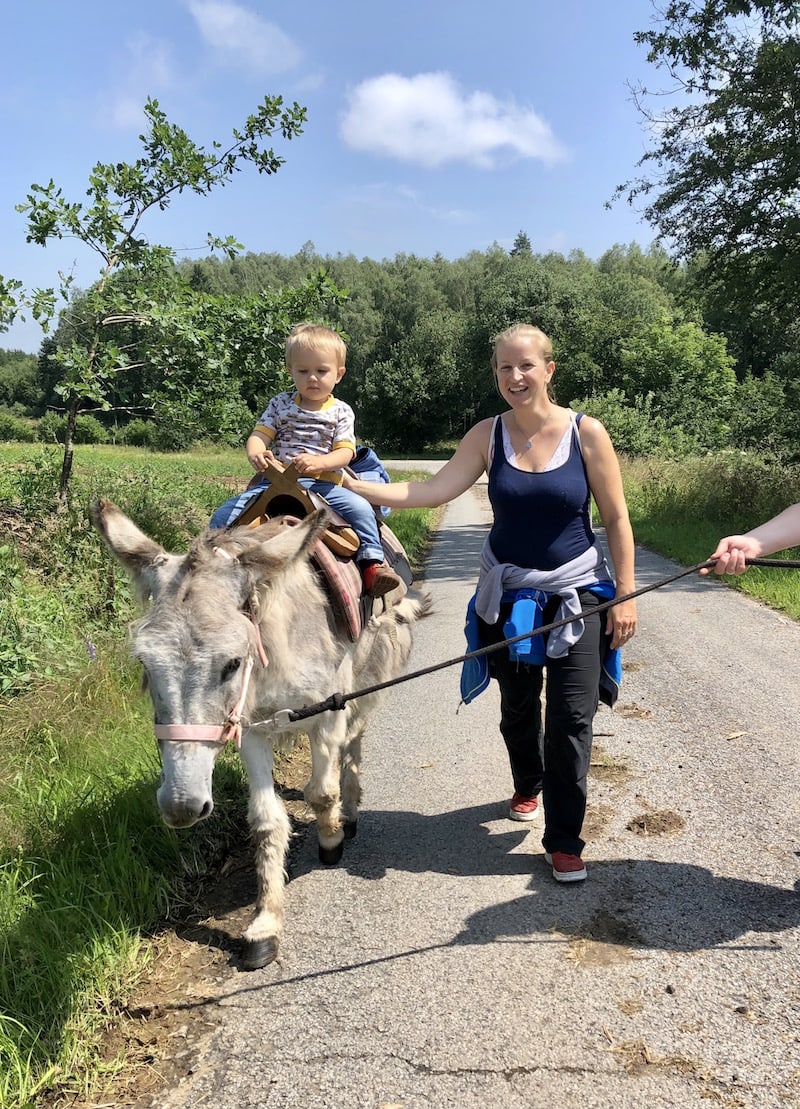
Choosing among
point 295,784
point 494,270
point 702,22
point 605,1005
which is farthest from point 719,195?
point 494,270

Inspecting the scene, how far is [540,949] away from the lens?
8.96 feet

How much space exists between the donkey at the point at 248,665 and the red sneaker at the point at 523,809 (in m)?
0.89

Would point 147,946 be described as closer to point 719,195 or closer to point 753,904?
point 753,904

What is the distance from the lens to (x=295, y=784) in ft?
14.1

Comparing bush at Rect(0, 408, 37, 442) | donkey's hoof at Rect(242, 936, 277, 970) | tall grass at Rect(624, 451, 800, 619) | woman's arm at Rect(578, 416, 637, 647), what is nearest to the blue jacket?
woman's arm at Rect(578, 416, 637, 647)

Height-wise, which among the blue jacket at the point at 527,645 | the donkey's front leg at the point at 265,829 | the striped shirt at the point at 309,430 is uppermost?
the striped shirt at the point at 309,430

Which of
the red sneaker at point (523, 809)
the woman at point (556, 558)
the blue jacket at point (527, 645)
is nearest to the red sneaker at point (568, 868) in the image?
the woman at point (556, 558)

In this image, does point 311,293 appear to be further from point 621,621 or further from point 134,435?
point 134,435

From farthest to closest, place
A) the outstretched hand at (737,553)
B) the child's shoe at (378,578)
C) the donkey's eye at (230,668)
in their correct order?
1. the child's shoe at (378,578)
2. the outstretched hand at (737,553)
3. the donkey's eye at (230,668)

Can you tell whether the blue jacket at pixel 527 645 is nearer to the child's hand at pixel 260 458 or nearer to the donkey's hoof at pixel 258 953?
the child's hand at pixel 260 458

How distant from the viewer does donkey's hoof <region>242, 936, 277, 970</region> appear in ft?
8.97

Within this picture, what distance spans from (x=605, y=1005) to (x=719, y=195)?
45.8 ft

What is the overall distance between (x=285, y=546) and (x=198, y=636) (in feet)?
1.54

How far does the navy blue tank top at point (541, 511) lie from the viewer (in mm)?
3119
